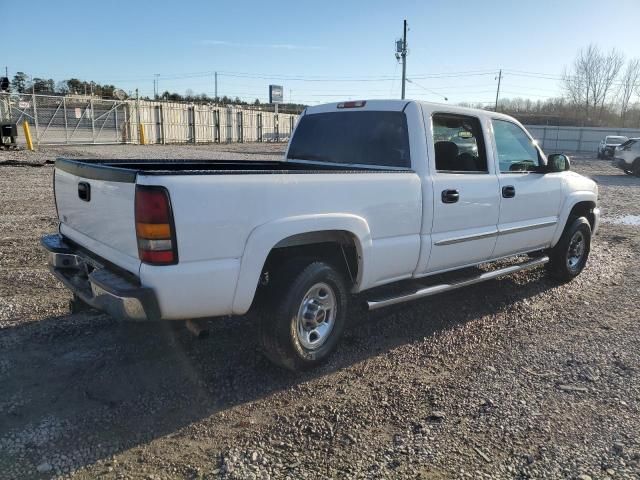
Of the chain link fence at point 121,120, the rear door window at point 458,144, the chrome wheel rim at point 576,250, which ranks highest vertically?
the chain link fence at point 121,120

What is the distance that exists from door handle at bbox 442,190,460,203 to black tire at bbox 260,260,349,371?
1.14 m

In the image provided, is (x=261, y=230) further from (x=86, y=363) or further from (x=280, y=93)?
(x=280, y=93)

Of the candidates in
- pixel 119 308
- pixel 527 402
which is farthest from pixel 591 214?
pixel 119 308

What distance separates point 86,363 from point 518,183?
421 centimetres

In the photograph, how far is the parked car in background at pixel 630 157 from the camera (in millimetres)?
22141

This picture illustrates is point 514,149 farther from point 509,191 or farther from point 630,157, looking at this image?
point 630,157

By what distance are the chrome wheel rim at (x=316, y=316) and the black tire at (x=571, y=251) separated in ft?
11.6

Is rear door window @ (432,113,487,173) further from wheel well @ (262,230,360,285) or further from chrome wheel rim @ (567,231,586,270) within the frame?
chrome wheel rim @ (567,231,586,270)

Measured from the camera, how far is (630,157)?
73.0 feet

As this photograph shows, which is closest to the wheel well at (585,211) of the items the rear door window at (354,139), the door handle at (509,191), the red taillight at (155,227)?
the door handle at (509,191)

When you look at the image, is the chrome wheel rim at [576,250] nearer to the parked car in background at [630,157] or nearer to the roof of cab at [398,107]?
the roof of cab at [398,107]

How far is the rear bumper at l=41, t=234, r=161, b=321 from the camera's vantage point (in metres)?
2.95

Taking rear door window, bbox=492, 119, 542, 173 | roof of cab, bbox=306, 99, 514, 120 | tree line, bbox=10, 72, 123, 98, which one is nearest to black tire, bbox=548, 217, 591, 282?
rear door window, bbox=492, 119, 542, 173

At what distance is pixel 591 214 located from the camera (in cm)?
663
